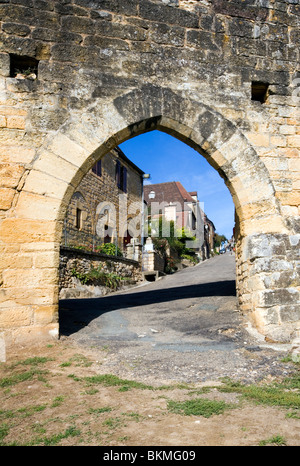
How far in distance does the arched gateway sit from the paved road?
21.0 inches

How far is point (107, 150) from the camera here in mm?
5312

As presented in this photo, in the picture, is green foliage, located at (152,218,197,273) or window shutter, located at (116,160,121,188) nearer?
window shutter, located at (116,160,121,188)

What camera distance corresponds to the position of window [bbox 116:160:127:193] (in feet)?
71.3

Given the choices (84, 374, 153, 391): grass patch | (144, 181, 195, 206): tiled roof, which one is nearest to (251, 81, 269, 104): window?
(84, 374, 153, 391): grass patch

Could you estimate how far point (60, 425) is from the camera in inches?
92.6

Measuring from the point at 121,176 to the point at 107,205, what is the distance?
2.88m

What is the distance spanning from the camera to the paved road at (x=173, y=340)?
3568 mm

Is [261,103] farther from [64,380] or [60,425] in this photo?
[60,425]

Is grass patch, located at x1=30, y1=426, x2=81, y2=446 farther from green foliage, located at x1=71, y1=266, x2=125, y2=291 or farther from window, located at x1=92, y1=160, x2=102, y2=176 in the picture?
window, located at x1=92, y1=160, x2=102, y2=176

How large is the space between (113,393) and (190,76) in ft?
14.6

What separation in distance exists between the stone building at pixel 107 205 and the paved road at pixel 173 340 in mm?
8935

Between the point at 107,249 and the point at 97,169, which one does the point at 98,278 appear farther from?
the point at 97,169
